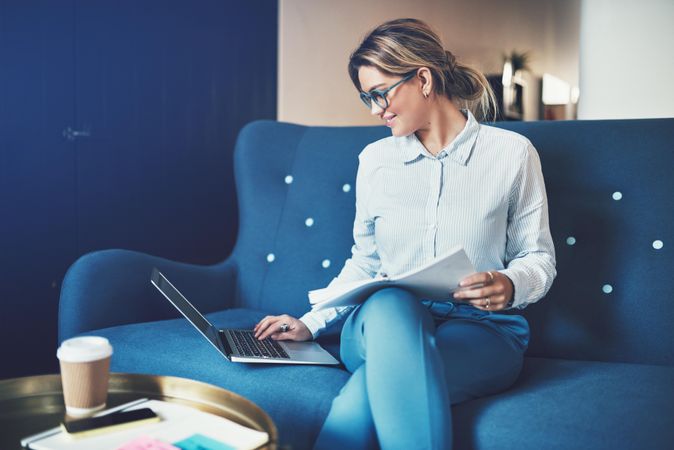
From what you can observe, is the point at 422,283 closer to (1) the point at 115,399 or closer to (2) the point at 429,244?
(2) the point at 429,244

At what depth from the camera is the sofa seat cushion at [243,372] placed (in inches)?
54.8

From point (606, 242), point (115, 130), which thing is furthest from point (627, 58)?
point (115, 130)

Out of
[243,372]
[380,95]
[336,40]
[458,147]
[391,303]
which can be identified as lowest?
[243,372]

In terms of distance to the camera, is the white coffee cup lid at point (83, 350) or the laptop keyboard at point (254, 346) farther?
the laptop keyboard at point (254, 346)

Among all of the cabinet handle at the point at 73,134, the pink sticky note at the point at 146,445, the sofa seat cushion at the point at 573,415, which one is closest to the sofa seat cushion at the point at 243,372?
the sofa seat cushion at the point at 573,415

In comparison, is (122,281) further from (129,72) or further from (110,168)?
(129,72)

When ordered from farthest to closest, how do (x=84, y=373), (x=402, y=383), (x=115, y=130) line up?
(x=115, y=130), (x=402, y=383), (x=84, y=373)

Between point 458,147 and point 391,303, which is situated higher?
point 458,147

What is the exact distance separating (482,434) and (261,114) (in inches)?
115

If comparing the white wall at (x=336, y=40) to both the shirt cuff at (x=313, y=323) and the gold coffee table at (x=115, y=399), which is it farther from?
the gold coffee table at (x=115, y=399)

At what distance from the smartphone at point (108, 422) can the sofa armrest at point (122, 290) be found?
80 cm

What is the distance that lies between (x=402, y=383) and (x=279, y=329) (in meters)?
0.53

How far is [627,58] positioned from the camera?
2770 millimetres

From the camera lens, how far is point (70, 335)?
69.1 inches
